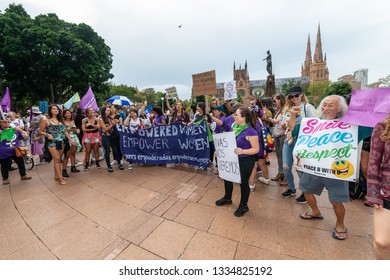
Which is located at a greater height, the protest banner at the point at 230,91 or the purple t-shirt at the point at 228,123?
the protest banner at the point at 230,91

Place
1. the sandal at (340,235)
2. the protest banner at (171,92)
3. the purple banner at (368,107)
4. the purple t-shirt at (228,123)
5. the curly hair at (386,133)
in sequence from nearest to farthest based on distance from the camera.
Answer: the curly hair at (386,133) < the purple banner at (368,107) < the sandal at (340,235) < the purple t-shirt at (228,123) < the protest banner at (171,92)

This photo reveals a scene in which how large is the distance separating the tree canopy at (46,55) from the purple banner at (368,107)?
2256 centimetres

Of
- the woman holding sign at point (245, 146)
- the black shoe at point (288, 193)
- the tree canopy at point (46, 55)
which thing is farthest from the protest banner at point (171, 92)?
the tree canopy at point (46, 55)

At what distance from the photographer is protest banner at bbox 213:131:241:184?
9.23 feet

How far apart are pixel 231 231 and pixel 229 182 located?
0.86 metres

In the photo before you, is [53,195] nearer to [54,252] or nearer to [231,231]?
[54,252]

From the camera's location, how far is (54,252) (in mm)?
2211

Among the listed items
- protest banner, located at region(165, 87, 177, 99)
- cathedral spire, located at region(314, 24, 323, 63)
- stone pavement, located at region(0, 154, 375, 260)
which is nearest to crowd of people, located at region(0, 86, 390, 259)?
stone pavement, located at region(0, 154, 375, 260)

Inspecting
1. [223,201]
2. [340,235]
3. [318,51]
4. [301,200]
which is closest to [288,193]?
[301,200]

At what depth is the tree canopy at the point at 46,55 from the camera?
16344mm

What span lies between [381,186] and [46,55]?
24095 mm

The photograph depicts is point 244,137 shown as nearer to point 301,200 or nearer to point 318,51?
point 301,200

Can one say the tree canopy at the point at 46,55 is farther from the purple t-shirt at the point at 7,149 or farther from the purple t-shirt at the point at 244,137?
the purple t-shirt at the point at 244,137

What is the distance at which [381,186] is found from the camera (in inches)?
61.4
